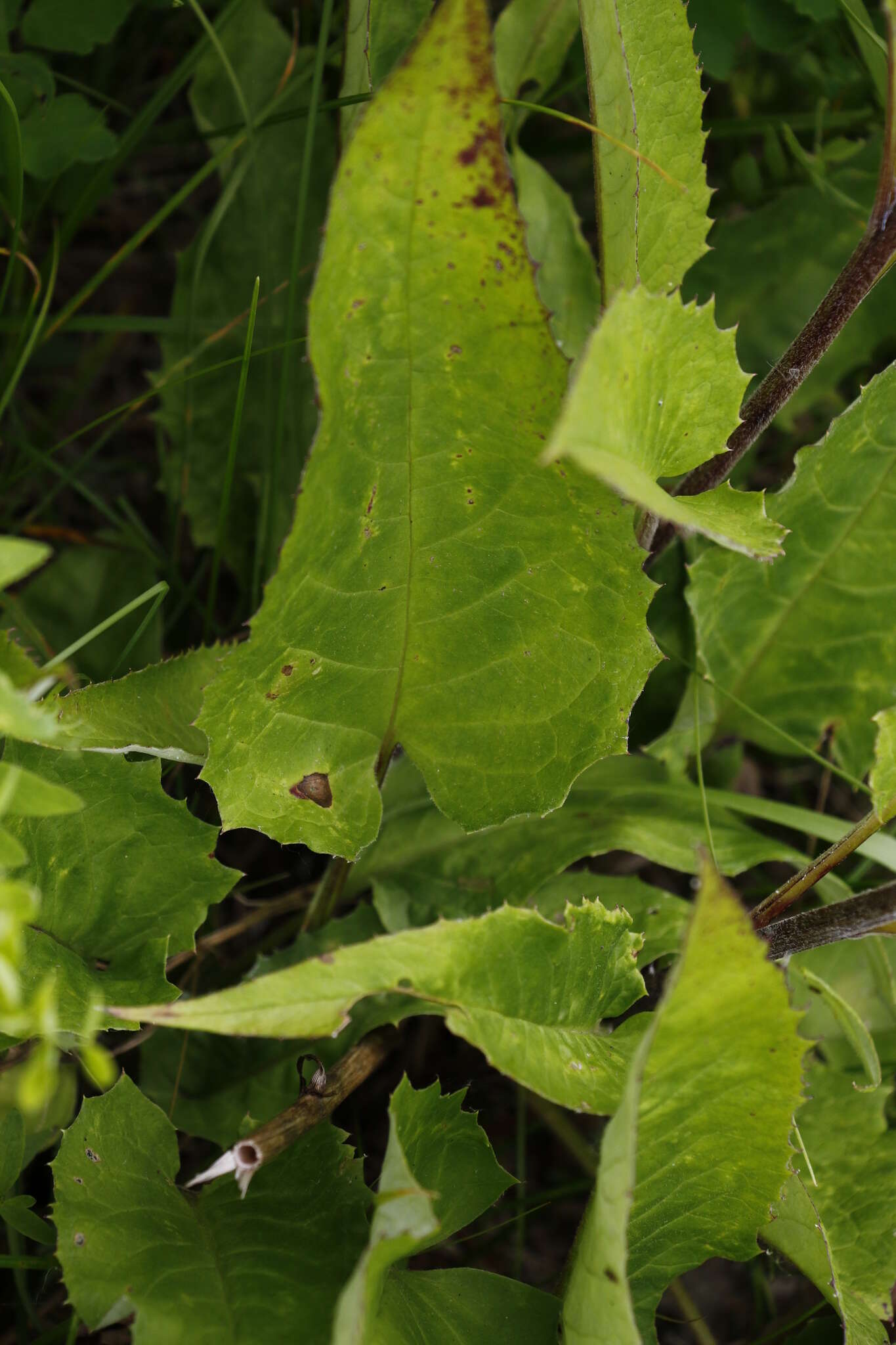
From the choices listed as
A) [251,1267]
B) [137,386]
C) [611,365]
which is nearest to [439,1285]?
[251,1267]

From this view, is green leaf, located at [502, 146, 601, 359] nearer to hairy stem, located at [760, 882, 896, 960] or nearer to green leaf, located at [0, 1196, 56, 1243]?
hairy stem, located at [760, 882, 896, 960]

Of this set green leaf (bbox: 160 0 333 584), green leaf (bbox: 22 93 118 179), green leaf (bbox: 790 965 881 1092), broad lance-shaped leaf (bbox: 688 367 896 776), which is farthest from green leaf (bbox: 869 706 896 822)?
green leaf (bbox: 22 93 118 179)

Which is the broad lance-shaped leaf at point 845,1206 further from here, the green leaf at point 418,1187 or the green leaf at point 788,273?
the green leaf at point 788,273

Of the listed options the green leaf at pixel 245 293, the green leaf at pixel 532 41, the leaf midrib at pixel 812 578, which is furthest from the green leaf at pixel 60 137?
the leaf midrib at pixel 812 578

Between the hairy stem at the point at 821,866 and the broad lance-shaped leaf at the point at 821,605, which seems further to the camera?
the broad lance-shaped leaf at the point at 821,605

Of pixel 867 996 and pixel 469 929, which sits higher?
pixel 469 929

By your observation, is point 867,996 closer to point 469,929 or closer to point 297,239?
point 469,929

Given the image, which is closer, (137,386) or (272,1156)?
(272,1156)
